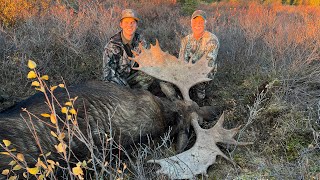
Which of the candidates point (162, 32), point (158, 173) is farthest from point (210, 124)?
point (162, 32)

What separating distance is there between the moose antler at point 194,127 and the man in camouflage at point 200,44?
0.33 meters

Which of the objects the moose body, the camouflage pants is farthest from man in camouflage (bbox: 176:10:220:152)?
the moose body

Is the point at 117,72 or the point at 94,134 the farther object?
the point at 117,72

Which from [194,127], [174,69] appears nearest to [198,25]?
[174,69]

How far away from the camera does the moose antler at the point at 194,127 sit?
10.3 ft

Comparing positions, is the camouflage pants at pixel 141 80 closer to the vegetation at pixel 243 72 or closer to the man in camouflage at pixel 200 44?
the man in camouflage at pixel 200 44

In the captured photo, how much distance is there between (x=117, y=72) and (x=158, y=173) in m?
2.19

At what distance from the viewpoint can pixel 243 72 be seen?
5129mm

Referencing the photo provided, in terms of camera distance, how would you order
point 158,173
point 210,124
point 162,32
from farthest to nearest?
point 162,32, point 210,124, point 158,173

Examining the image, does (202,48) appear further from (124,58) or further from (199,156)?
(199,156)

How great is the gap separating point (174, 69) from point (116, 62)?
950mm

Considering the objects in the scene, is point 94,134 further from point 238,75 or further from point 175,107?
point 238,75

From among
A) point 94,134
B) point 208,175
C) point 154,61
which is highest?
point 154,61

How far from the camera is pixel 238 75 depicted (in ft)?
16.8
